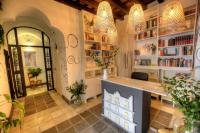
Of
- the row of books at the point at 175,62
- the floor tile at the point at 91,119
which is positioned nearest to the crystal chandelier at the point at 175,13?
the row of books at the point at 175,62

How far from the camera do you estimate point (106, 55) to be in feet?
12.9

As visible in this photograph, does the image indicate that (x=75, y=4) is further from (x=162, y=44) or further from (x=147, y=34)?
(x=162, y=44)

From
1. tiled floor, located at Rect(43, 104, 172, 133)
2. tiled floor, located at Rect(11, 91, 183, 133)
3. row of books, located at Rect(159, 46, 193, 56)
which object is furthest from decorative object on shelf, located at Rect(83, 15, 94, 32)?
tiled floor, located at Rect(43, 104, 172, 133)

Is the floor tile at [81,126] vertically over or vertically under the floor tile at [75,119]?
under

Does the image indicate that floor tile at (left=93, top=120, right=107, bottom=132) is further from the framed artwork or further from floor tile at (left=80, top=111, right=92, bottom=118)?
the framed artwork

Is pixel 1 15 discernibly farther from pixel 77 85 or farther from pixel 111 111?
pixel 111 111

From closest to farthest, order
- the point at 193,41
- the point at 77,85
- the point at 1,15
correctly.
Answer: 1. the point at 1,15
2. the point at 193,41
3. the point at 77,85

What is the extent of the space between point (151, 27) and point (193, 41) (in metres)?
1.16

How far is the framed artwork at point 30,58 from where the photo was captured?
506cm

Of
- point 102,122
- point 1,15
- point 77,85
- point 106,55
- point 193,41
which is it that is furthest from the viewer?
point 106,55

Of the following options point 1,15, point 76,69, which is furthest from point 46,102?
point 1,15

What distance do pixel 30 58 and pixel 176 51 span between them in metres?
6.04

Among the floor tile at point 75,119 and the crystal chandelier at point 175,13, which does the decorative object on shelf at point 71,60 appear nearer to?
the floor tile at point 75,119

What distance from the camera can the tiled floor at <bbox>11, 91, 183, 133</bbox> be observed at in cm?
209
